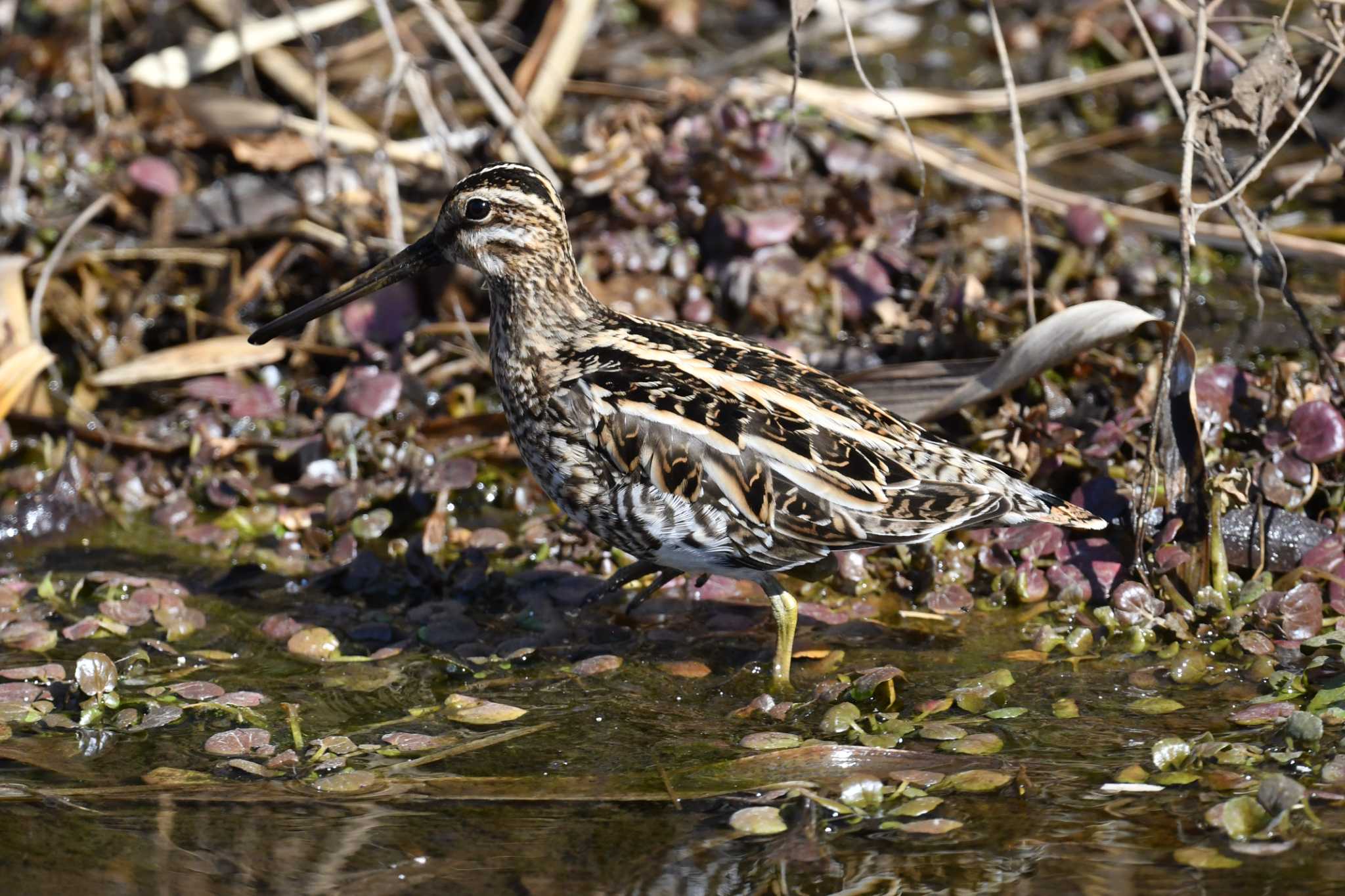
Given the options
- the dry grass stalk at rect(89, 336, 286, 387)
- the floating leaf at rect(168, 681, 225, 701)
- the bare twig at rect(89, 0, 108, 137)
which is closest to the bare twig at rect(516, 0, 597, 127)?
the dry grass stalk at rect(89, 336, 286, 387)

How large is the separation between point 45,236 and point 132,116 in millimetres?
1020

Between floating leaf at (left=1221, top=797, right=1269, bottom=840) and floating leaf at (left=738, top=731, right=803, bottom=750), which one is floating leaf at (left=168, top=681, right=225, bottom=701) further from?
floating leaf at (left=1221, top=797, right=1269, bottom=840)

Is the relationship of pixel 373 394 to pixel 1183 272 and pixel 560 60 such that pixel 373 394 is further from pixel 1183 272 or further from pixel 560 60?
pixel 1183 272

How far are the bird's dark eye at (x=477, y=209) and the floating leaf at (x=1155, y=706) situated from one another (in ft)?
8.46

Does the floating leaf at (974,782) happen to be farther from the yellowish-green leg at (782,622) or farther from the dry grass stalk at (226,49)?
the dry grass stalk at (226,49)

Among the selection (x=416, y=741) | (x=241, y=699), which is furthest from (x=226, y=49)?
(x=416, y=741)

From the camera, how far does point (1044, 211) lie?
718cm

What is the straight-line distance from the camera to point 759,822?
13.0 ft

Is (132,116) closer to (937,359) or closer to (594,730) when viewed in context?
(937,359)

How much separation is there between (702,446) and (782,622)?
0.67 m

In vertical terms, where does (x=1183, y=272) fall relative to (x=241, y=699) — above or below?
above

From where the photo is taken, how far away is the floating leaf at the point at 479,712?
Answer: 4.66 metres

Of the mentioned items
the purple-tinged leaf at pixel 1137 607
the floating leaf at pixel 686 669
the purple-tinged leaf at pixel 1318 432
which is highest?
the purple-tinged leaf at pixel 1318 432

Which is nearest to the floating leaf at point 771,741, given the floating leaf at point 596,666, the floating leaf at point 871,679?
the floating leaf at point 871,679
